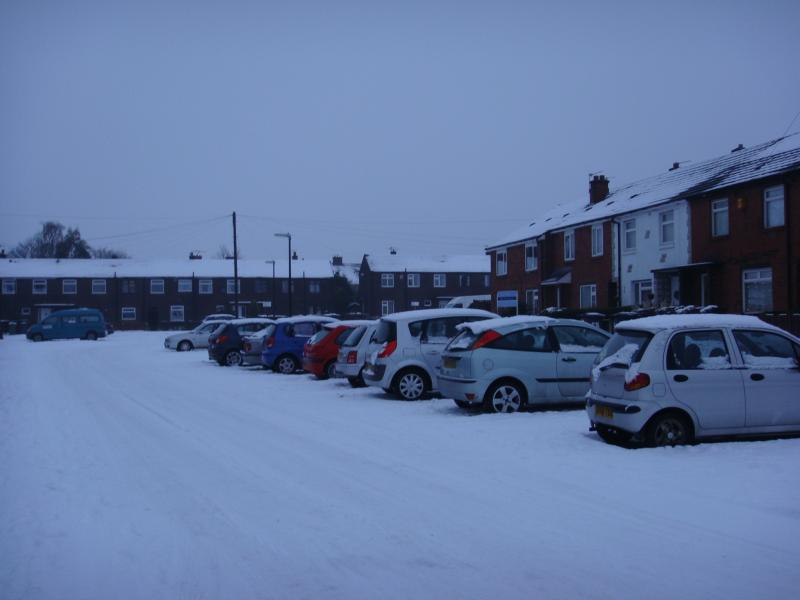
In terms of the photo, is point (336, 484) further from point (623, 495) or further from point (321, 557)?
point (623, 495)

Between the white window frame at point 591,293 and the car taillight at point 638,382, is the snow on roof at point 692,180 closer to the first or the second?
the white window frame at point 591,293

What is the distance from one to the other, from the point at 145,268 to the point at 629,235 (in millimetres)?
61966

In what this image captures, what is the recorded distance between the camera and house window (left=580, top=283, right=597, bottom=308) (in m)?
35.8

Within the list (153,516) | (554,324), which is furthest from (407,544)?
(554,324)

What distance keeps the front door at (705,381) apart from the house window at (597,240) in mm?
25772

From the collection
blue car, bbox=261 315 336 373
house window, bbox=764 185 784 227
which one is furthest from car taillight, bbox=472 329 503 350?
house window, bbox=764 185 784 227

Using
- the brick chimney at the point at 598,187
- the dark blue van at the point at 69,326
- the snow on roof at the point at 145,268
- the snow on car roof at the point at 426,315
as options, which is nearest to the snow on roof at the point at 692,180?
the brick chimney at the point at 598,187

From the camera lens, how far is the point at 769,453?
936 centimetres

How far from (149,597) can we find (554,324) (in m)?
9.71

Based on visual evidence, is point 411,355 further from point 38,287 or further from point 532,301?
point 38,287

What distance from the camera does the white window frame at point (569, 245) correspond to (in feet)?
124

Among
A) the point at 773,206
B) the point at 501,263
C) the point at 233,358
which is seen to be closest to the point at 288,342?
the point at 233,358

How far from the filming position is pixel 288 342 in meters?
23.0

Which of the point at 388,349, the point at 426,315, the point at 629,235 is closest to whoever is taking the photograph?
the point at 388,349
